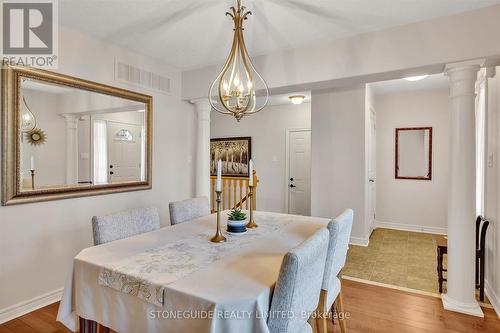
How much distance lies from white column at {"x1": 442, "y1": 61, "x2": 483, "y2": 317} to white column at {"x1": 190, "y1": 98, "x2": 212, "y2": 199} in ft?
9.21

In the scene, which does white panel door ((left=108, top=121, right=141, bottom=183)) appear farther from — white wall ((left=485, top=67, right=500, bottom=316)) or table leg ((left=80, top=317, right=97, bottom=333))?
white wall ((left=485, top=67, right=500, bottom=316))

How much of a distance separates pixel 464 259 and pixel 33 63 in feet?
13.0

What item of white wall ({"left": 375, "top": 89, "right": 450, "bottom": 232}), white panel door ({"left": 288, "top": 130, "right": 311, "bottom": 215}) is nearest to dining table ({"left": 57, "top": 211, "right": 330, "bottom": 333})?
white wall ({"left": 375, "top": 89, "right": 450, "bottom": 232})

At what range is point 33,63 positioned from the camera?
7.78 feet

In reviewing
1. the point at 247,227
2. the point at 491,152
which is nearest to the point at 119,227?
the point at 247,227

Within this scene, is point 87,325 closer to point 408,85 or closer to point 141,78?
point 141,78

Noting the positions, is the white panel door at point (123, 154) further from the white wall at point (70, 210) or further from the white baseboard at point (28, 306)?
the white baseboard at point (28, 306)

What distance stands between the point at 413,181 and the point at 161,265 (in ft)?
16.1

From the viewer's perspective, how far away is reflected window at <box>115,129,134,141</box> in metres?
3.11

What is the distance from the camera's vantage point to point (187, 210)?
8.58 feet

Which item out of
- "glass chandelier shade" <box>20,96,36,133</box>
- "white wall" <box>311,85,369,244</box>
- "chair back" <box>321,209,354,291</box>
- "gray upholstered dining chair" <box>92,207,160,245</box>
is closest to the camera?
"chair back" <box>321,209,354,291</box>

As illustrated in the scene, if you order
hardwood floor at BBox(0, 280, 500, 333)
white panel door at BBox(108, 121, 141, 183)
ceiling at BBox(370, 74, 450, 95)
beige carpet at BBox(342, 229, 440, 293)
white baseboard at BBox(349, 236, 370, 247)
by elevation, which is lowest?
hardwood floor at BBox(0, 280, 500, 333)

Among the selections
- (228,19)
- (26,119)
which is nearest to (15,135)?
(26,119)

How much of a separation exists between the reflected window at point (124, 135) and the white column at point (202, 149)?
3.32 ft
